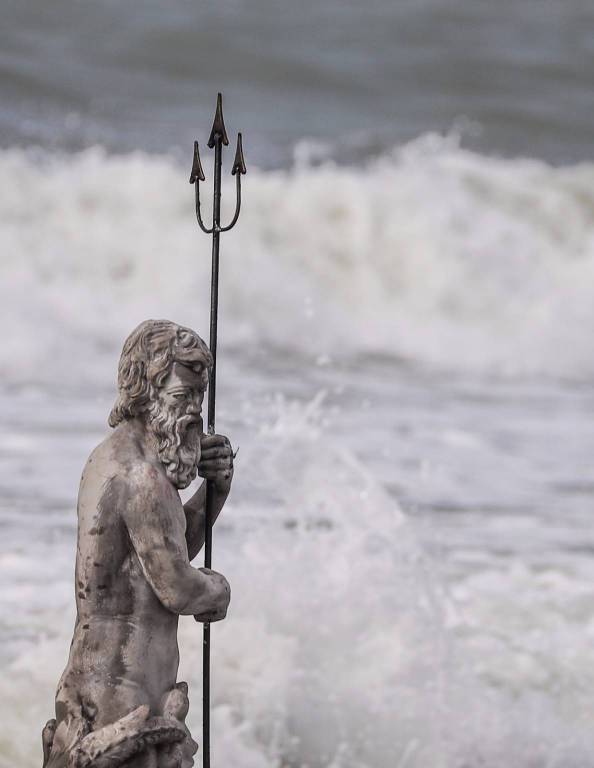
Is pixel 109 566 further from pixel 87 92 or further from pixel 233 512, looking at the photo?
pixel 87 92

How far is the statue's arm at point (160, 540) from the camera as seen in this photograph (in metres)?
3.31

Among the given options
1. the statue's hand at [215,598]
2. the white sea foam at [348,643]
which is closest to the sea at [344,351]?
the white sea foam at [348,643]

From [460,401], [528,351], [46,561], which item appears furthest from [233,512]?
[528,351]

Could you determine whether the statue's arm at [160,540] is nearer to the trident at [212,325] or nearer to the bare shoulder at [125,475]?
the bare shoulder at [125,475]

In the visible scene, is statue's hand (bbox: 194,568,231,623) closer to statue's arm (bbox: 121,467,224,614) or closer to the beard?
statue's arm (bbox: 121,467,224,614)

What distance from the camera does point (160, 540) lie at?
3.31m

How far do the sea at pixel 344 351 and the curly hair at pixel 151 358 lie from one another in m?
3.26

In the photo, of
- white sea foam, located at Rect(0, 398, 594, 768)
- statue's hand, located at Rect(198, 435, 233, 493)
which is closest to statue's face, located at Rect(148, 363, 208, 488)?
statue's hand, located at Rect(198, 435, 233, 493)

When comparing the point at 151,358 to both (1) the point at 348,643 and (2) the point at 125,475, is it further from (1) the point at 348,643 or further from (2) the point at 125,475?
(1) the point at 348,643

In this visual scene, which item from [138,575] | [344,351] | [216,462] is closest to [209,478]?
[216,462]

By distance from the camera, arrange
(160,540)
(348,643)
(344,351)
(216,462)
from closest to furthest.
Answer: (160,540) < (216,462) < (348,643) < (344,351)

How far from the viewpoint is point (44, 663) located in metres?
6.75

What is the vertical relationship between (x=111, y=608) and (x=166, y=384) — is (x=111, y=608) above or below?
below

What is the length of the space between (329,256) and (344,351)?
111 cm
